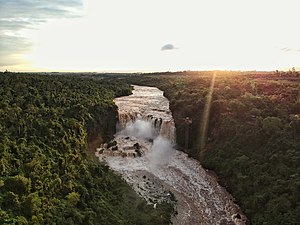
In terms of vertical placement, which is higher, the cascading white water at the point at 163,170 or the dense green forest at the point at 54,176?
the dense green forest at the point at 54,176

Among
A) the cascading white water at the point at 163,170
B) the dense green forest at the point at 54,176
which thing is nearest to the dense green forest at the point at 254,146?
the cascading white water at the point at 163,170

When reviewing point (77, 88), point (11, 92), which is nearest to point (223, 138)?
point (11, 92)

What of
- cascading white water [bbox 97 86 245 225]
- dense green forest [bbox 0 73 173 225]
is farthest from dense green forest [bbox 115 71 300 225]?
dense green forest [bbox 0 73 173 225]

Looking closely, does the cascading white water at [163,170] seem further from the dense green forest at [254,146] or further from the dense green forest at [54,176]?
the dense green forest at [54,176]

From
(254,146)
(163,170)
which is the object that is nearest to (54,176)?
(163,170)

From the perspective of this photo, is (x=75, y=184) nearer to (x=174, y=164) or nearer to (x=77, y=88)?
(x=174, y=164)
